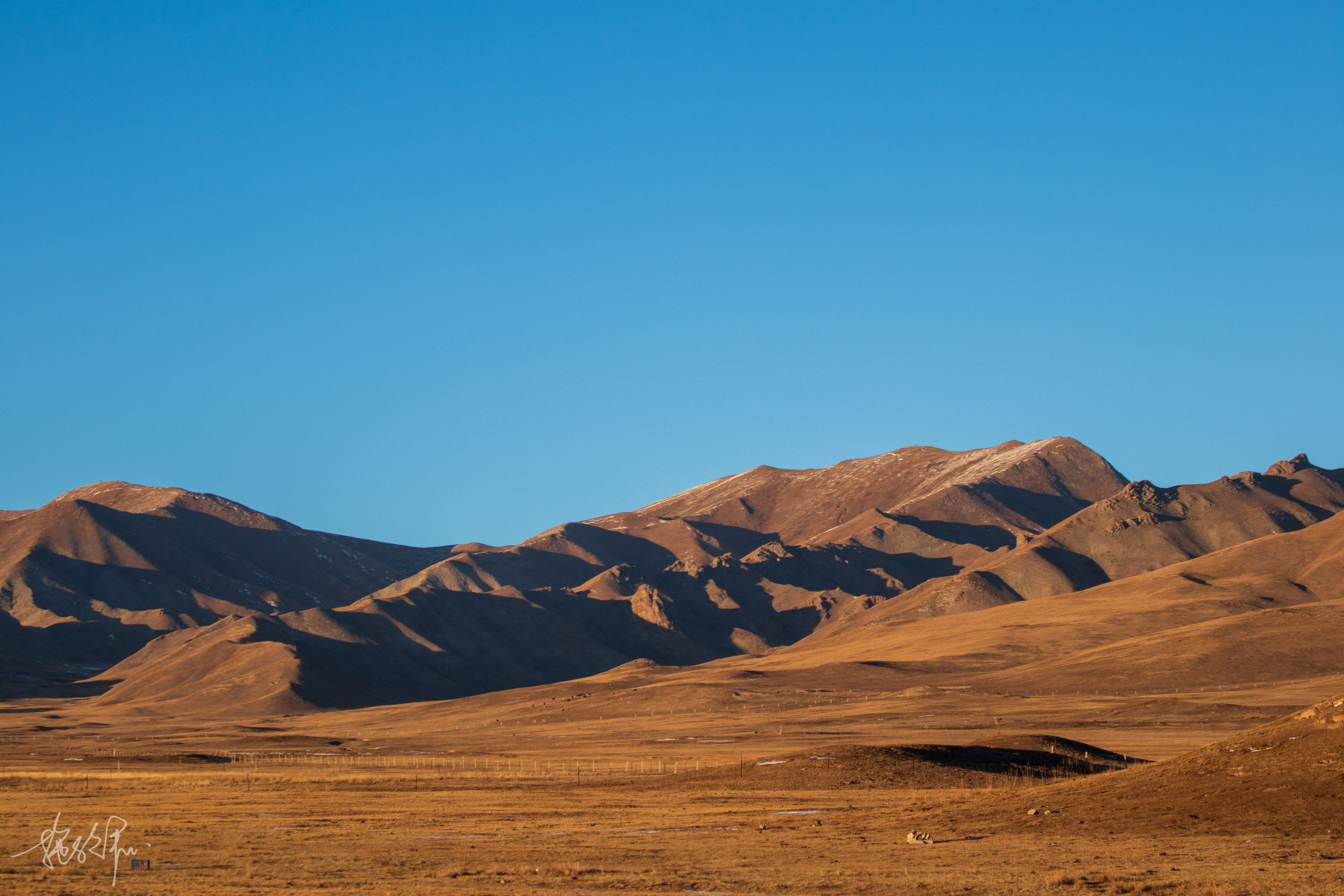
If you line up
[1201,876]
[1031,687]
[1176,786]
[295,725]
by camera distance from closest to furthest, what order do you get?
[1201,876] → [1176,786] → [1031,687] → [295,725]

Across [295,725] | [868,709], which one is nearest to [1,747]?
[295,725]

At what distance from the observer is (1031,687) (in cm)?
13800

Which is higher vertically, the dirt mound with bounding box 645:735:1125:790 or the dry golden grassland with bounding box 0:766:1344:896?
the dry golden grassland with bounding box 0:766:1344:896

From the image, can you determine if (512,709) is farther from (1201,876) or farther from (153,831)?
(1201,876)

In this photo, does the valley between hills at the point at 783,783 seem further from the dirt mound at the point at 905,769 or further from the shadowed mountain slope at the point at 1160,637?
the shadowed mountain slope at the point at 1160,637

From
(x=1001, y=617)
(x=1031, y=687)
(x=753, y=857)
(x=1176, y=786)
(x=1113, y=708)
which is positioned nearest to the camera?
(x=753, y=857)

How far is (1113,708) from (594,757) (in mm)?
50296

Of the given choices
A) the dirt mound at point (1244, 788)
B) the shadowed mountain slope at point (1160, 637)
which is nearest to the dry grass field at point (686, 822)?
the dirt mound at point (1244, 788)
